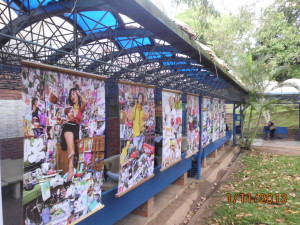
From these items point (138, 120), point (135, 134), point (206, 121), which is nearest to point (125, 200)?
point (135, 134)

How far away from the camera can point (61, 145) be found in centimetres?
212

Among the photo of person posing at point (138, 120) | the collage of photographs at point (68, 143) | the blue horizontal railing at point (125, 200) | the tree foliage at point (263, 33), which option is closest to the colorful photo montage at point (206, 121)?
the blue horizontal railing at point (125, 200)

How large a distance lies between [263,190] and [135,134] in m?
4.68

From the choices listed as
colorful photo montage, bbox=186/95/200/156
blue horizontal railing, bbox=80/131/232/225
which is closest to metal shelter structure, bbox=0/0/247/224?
blue horizontal railing, bbox=80/131/232/225

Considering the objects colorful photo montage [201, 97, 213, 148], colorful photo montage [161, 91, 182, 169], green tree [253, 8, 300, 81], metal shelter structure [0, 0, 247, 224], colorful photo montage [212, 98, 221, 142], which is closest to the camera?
metal shelter structure [0, 0, 247, 224]

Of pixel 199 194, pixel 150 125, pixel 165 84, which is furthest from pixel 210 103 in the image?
pixel 150 125

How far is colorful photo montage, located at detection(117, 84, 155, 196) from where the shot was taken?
3.05 m

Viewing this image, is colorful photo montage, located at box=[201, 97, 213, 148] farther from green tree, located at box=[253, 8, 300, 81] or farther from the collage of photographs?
green tree, located at box=[253, 8, 300, 81]

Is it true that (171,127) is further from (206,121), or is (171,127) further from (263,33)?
(263,33)

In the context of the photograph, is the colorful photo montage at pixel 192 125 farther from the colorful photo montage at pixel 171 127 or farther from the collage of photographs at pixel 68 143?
the collage of photographs at pixel 68 143

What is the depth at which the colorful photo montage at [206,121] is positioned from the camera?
22.8 ft

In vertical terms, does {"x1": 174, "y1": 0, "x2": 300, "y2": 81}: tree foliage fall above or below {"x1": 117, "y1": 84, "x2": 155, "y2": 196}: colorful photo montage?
above

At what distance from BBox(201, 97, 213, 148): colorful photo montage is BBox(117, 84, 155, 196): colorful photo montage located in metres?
3.43

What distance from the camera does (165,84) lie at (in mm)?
6500
